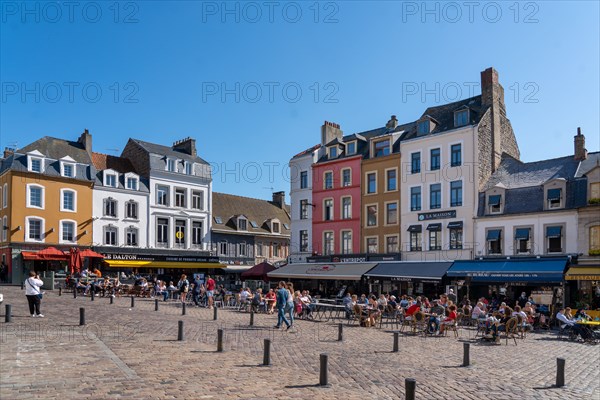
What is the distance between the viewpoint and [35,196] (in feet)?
119

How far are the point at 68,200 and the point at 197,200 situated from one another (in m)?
10.8

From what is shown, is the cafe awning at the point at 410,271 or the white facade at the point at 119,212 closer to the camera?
the cafe awning at the point at 410,271

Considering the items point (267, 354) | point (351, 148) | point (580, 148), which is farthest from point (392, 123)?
point (267, 354)

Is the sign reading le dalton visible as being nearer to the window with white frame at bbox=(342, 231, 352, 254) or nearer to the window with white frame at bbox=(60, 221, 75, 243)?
the window with white frame at bbox=(60, 221, 75, 243)

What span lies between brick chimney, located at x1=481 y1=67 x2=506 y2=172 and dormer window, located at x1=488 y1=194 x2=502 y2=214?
2922 mm

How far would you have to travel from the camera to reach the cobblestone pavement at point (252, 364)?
8.82 metres

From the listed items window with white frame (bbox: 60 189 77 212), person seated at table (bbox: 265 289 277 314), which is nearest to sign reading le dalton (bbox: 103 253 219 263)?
window with white frame (bbox: 60 189 77 212)

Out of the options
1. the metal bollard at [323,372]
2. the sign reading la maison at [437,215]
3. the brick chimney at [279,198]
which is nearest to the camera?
the metal bollard at [323,372]

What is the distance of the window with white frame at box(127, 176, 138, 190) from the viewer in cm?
4109

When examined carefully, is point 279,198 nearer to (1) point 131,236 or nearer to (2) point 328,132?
(2) point 328,132

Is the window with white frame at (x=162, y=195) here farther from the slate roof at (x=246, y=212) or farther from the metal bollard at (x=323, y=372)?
the metal bollard at (x=323, y=372)

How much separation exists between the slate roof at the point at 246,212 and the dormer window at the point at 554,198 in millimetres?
27492

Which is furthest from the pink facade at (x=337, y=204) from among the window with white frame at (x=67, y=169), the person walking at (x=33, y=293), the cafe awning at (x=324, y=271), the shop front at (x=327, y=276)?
the person walking at (x=33, y=293)

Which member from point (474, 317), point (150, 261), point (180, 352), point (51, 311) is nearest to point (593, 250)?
point (474, 317)
